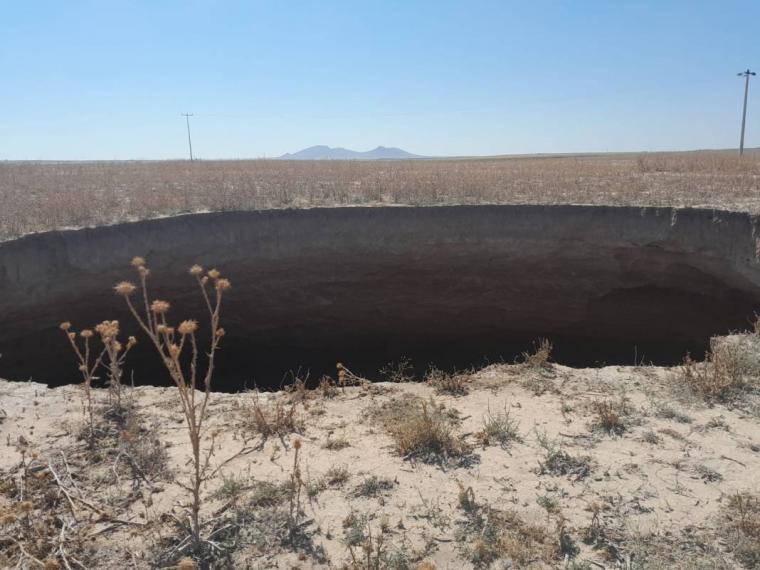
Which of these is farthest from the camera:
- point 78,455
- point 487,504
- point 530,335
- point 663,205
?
point 530,335

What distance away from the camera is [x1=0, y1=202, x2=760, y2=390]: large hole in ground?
292 inches

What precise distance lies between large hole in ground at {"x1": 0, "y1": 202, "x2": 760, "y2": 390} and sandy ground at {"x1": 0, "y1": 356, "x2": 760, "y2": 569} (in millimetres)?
3359

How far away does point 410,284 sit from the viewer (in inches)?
360

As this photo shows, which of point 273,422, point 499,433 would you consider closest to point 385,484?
point 499,433

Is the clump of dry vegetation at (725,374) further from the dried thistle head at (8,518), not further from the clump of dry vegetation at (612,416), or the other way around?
the dried thistle head at (8,518)

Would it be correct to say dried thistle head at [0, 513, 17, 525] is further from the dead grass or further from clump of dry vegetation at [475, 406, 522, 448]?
clump of dry vegetation at [475, 406, 522, 448]

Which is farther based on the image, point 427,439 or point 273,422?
point 273,422

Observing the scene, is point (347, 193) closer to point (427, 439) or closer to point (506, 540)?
point (427, 439)

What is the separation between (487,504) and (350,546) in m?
0.78

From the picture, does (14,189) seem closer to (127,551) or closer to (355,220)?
(355,220)

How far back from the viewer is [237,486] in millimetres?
3230

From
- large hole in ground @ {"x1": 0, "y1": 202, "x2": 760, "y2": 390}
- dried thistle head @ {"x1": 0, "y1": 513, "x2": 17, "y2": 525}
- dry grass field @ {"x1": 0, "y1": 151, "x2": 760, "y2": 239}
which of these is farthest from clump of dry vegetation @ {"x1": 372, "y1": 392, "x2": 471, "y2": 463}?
dry grass field @ {"x1": 0, "y1": 151, "x2": 760, "y2": 239}

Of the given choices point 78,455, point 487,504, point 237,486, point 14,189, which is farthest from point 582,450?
point 14,189

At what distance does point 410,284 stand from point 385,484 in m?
5.98
